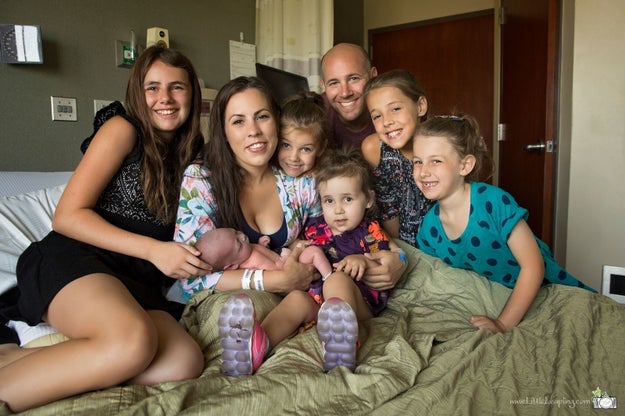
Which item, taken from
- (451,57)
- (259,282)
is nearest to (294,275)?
(259,282)

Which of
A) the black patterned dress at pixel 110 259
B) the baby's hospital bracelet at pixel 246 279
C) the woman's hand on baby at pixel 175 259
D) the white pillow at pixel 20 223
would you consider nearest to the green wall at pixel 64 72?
the white pillow at pixel 20 223

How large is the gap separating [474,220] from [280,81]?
1486mm

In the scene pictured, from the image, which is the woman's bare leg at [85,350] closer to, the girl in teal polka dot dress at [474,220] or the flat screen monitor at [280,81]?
the girl in teal polka dot dress at [474,220]

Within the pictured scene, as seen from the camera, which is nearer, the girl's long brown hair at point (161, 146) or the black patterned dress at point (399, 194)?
the girl's long brown hair at point (161, 146)

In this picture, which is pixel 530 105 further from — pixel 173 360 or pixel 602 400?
pixel 173 360

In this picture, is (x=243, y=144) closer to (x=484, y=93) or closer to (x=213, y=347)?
(x=213, y=347)

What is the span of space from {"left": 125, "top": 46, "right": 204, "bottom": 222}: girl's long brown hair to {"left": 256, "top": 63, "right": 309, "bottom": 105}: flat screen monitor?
2.73 ft

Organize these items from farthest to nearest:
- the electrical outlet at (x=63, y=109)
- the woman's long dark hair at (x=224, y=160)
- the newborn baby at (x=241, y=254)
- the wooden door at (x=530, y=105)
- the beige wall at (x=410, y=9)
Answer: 1. the beige wall at (x=410, y=9)
2. the wooden door at (x=530, y=105)
3. the electrical outlet at (x=63, y=109)
4. the woman's long dark hair at (x=224, y=160)
5. the newborn baby at (x=241, y=254)

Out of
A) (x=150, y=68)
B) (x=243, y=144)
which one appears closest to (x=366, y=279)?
(x=243, y=144)

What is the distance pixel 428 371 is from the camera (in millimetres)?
1003

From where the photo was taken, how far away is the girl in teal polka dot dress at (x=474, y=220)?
131 centimetres

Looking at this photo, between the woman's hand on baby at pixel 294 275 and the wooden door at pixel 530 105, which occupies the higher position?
the wooden door at pixel 530 105

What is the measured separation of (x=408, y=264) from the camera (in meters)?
1.57

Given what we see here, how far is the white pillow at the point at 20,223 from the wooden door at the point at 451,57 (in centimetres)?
335
